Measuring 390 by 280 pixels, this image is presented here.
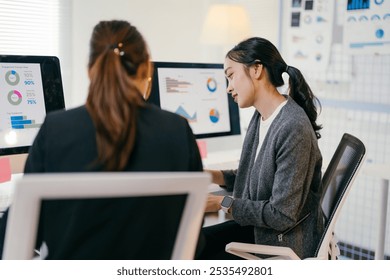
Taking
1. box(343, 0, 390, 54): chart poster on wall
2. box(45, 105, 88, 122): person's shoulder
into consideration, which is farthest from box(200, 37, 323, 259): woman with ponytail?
box(343, 0, 390, 54): chart poster on wall

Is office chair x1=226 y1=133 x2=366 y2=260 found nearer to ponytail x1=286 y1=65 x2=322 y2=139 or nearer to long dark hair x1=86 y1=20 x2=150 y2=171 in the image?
ponytail x1=286 y1=65 x2=322 y2=139

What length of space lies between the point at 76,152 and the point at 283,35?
2.60 m

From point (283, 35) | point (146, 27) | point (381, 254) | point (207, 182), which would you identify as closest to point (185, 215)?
point (207, 182)

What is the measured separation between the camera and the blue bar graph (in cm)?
Result: 285

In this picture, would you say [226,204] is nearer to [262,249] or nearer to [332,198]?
[262,249]

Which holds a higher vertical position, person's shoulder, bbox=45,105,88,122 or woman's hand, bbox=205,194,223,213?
person's shoulder, bbox=45,105,88,122

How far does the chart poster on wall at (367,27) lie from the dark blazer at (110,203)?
2.03 metres

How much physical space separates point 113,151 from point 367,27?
2.26 meters

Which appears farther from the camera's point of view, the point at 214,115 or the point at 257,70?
the point at 214,115

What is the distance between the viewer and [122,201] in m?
0.90

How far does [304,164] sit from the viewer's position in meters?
1.50

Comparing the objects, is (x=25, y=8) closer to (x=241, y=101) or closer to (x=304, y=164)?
(x=241, y=101)

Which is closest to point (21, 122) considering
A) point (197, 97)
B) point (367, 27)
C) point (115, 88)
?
point (197, 97)
